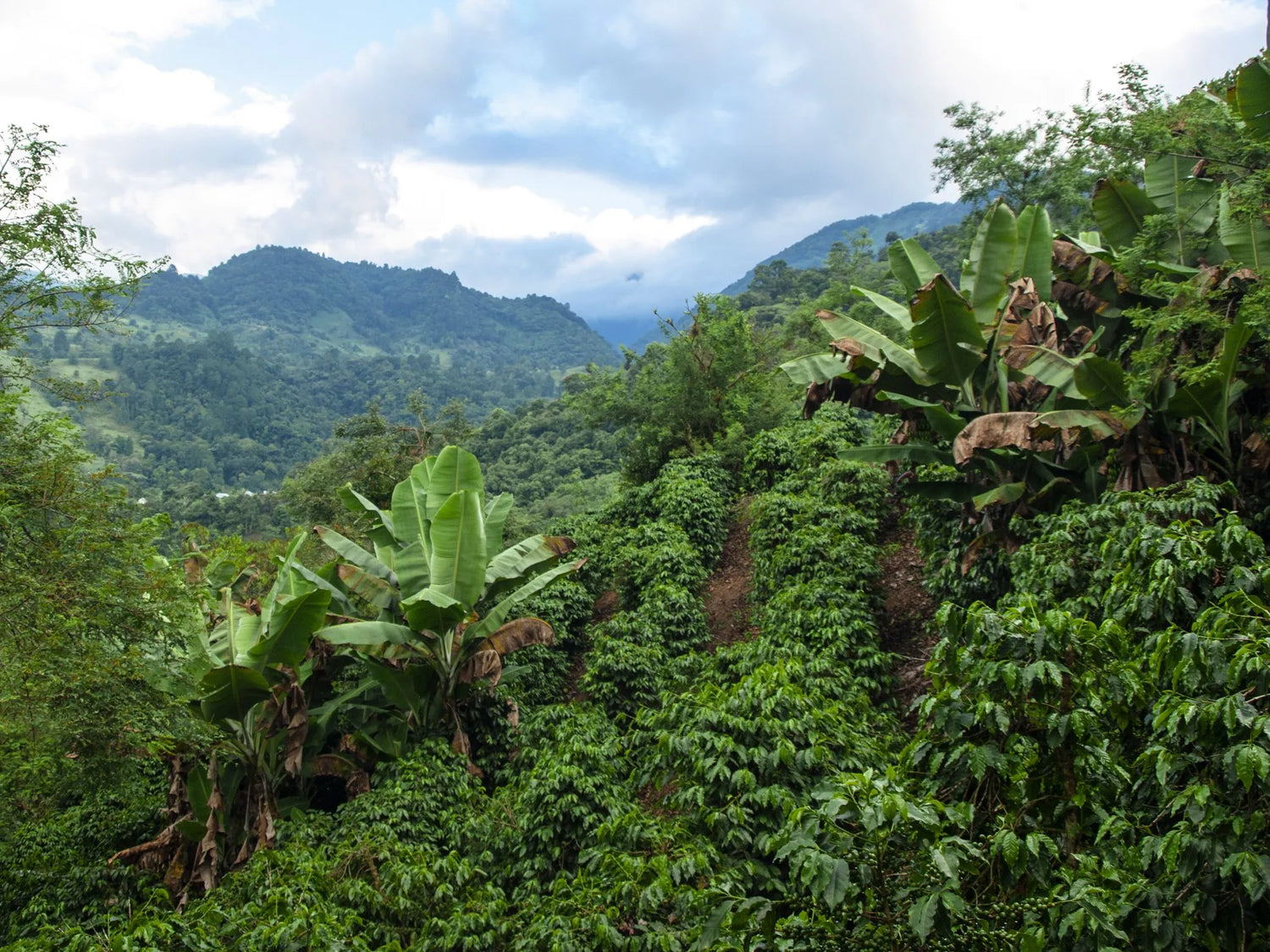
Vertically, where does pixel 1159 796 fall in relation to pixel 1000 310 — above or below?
below

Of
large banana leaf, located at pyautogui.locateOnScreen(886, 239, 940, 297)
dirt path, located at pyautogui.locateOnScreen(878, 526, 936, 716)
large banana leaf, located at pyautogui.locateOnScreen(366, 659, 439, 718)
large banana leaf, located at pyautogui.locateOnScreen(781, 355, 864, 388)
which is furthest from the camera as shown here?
→ large banana leaf, located at pyautogui.locateOnScreen(886, 239, 940, 297)

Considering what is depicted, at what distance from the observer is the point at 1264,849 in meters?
2.36

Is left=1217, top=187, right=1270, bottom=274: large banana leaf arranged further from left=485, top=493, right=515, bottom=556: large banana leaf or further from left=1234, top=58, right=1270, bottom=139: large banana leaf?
left=485, top=493, right=515, bottom=556: large banana leaf

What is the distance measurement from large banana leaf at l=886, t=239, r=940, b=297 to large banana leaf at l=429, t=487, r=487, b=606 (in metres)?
5.14

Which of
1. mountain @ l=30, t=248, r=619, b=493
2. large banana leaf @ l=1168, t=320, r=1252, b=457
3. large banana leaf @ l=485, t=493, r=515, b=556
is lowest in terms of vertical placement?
large banana leaf @ l=485, t=493, r=515, b=556


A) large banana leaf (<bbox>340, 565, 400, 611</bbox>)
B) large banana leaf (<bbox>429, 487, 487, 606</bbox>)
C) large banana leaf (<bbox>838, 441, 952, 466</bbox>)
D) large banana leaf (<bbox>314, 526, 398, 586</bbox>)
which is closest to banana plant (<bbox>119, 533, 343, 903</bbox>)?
large banana leaf (<bbox>340, 565, 400, 611</bbox>)

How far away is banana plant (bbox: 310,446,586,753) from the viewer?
758 cm

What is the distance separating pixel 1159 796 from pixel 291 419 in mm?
90268

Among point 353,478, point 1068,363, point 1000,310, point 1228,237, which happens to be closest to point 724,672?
point 1068,363

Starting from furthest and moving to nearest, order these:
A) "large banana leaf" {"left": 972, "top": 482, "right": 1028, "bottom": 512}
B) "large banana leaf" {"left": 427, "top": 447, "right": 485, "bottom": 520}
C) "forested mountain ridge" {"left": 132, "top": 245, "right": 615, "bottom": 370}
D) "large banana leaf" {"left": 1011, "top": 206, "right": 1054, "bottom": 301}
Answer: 1. "forested mountain ridge" {"left": 132, "top": 245, "right": 615, "bottom": 370}
2. "large banana leaf" {"left": 427, "top": 447, "right": 485, "bottom": 520}
3. "large banana leaf" {"left": 1011, "top": 206, "right": 1054, "bottom": 301}
4. "large banana leaf" {"left": 972, "top": 482, "right": 1028, "bottom": 512}

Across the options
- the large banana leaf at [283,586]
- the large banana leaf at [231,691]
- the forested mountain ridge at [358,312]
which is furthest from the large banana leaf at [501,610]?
the forested mountain ridge at [358,312]

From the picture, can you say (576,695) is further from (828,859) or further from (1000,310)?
(828,859)

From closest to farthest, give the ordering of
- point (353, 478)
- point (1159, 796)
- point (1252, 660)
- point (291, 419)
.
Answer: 1. point (1252, 660)
2. point (1159, 796)
3. point (353, 478)
4. point (291, 419)

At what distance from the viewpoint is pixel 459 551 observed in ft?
25.1
